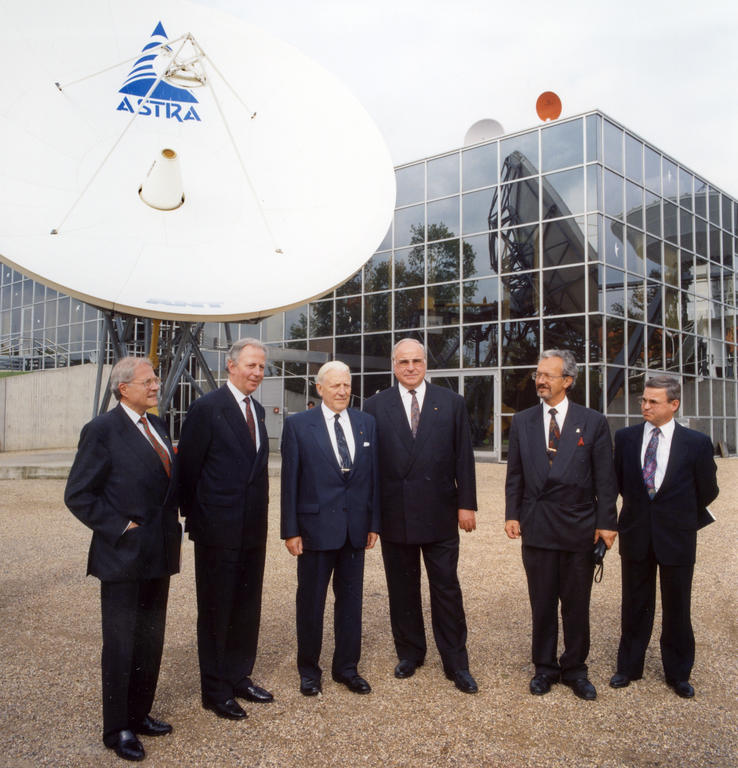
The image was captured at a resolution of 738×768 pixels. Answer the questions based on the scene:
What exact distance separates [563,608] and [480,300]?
1691cm

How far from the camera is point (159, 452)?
354 cm

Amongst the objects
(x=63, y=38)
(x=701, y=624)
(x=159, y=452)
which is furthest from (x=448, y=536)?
(x=63, y=38)

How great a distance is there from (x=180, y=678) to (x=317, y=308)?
2071 centimetres

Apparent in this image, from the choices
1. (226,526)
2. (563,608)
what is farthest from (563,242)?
(226,526)

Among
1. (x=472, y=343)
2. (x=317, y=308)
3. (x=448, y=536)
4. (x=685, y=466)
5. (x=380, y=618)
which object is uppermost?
(x=317, y=308)

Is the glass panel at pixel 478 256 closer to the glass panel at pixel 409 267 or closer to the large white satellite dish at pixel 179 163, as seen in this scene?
the glass panel at pixel 409 267

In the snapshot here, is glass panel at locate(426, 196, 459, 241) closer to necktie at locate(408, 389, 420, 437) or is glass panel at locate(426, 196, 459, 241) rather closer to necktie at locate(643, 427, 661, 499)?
necktie at locate(408, 389, 420, 437)

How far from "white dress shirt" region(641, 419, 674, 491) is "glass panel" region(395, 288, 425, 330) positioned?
1762cm

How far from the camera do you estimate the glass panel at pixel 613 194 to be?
61.5 ft

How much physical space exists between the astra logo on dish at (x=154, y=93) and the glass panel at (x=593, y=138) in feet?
39.4

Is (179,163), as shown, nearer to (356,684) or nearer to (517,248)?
(356,684)

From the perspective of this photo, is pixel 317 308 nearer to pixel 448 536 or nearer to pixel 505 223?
pixel 505 223

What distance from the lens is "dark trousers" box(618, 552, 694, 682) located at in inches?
157

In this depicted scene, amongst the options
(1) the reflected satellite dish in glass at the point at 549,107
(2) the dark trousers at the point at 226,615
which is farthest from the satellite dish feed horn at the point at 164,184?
(1) the reflected satellite dish in glass at the point at 549,107
